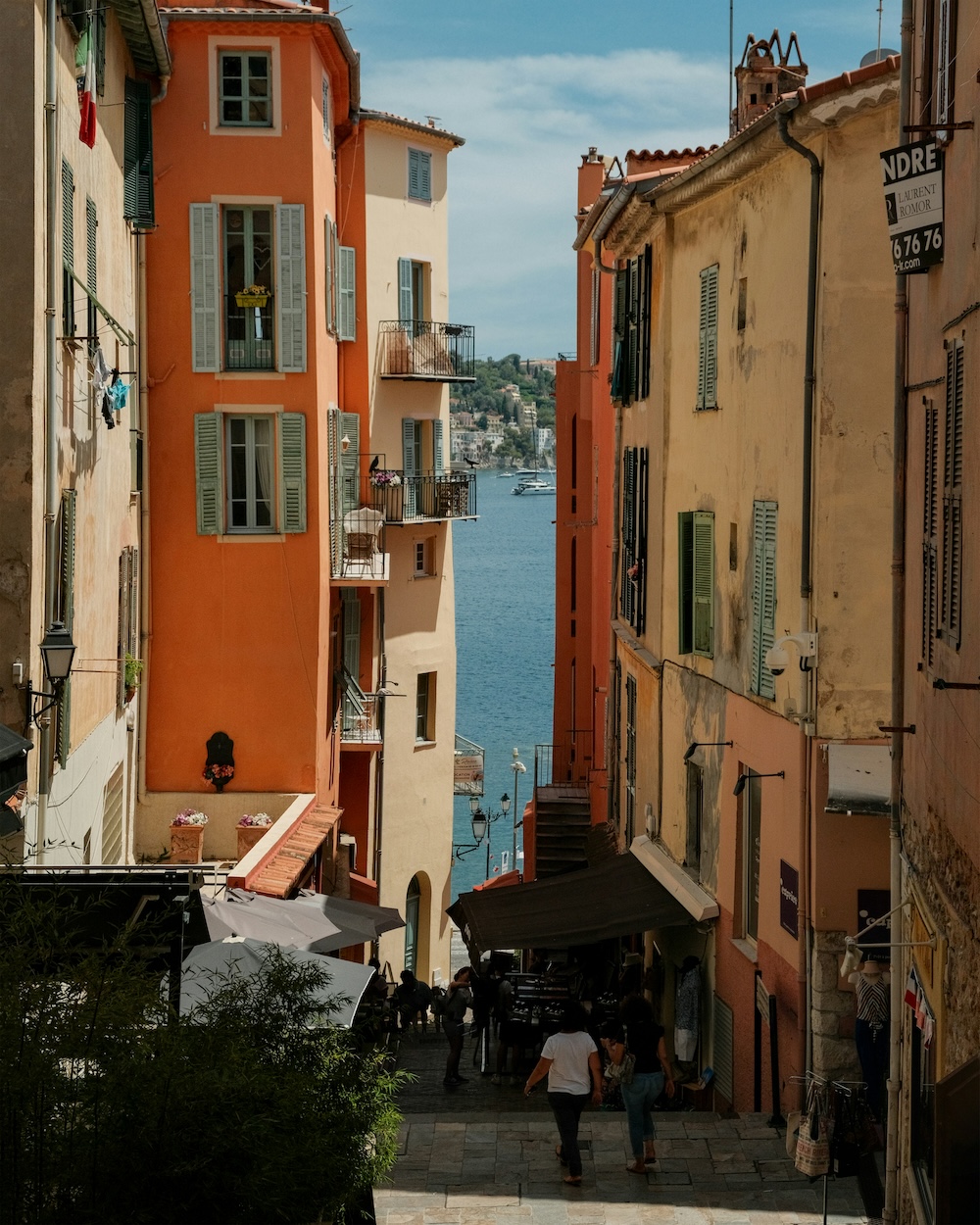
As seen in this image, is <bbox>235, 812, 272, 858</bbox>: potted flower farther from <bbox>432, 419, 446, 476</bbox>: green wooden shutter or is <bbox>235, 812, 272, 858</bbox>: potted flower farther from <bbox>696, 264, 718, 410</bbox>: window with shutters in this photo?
<bbox>432, 419, 446, 476</bbox>: green wooden shutter

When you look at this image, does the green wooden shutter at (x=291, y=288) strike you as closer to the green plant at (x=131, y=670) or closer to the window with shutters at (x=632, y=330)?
the window with shutters at (x=632, y=330)

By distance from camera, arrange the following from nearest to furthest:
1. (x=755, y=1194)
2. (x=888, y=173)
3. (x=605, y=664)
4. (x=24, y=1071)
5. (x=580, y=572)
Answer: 1. (x=24, y=1071)
2. (x=888, y=173)
3. (x=755, y=1194)
4. (x=605, y=664)
5. (x=580, y=572)

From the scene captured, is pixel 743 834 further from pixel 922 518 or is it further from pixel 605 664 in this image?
pixel 605 664

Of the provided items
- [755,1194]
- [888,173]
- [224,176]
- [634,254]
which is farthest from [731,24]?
[755,1194]

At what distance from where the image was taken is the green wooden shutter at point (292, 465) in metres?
25.3

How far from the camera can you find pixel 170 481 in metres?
25.2

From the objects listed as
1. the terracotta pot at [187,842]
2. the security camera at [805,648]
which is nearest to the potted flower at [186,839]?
the terracotta pot at [187,842]

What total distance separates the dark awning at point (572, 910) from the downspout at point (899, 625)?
6307 millimetres

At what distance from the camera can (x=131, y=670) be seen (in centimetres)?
2292

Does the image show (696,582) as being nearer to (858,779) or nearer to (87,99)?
(858,779)

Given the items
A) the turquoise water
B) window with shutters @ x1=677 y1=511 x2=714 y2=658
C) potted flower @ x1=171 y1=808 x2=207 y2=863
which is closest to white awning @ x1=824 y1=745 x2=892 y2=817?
window with shutters @ x1=677 y1=511 x2=714 y2=658

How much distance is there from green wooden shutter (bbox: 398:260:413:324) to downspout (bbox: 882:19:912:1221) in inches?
845

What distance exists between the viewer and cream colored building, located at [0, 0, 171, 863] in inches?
612

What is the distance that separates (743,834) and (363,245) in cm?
1692
